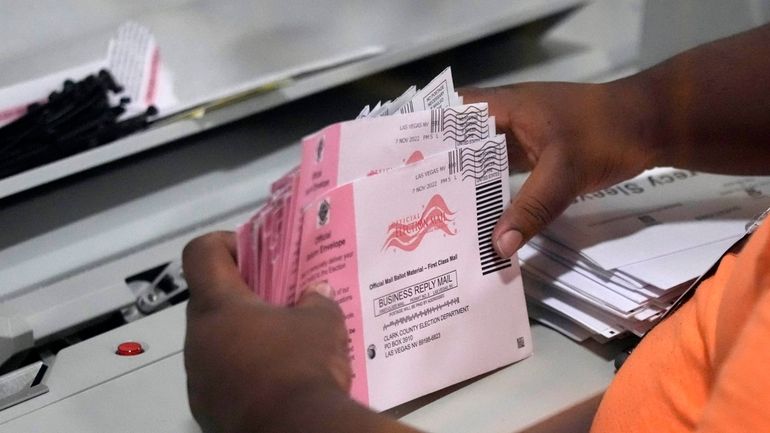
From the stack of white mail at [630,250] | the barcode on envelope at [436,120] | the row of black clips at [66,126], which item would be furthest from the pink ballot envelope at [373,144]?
the row of black clips at [66,126]

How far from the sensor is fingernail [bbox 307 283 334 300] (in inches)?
23.1

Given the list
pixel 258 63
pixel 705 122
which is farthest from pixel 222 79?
pixel 705 122

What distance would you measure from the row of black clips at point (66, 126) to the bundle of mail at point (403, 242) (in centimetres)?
41

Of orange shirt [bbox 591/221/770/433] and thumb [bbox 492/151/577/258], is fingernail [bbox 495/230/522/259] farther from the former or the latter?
orange shirt [bbox 591/221/770/433]

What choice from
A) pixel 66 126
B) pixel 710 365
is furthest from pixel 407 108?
pixel 66 126

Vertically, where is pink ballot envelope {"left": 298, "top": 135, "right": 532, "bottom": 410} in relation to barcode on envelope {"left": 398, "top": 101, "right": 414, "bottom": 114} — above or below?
below

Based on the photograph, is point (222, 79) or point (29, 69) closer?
point (29, 69)

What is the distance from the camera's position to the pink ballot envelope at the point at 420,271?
23.8 inches

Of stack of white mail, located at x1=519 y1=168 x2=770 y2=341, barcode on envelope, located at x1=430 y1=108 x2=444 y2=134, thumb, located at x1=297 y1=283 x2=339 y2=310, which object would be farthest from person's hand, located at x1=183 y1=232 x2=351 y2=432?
stack of white mail, located at x1=519 y1=168 x2=770 y2=341

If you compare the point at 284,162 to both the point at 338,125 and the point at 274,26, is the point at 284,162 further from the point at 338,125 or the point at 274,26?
the point at 338,125

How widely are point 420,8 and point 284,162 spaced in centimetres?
33

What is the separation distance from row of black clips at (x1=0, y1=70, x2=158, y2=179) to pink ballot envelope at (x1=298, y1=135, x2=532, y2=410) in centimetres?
47

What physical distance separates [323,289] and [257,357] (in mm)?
100

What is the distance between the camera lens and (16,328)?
2.62 ft
